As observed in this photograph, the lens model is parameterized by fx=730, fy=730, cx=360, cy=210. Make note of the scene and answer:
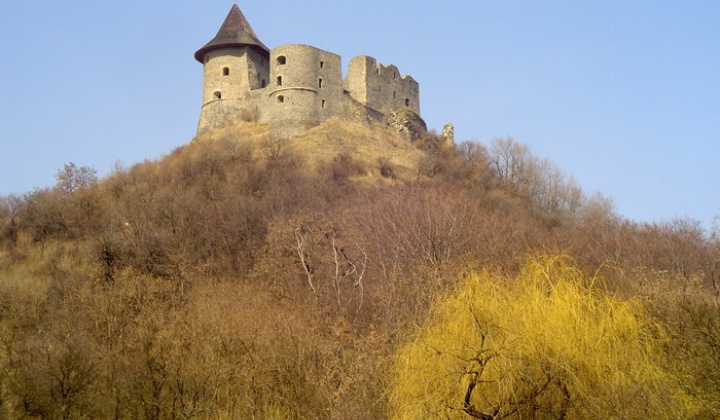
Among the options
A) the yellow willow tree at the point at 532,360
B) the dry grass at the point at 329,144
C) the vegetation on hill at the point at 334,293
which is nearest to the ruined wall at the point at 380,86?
the dry grass at the point at 329,144

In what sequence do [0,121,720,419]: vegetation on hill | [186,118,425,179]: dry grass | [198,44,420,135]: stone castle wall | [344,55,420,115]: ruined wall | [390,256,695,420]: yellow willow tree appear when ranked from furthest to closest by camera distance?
[344,55,420,115]: ruined wall → [198,44,420,135]: stone castle wall → [186,118,425,179]: dry grass → [0,121,720,419]: vegetation on hill → [390,256,695,420]: yellow willow tree

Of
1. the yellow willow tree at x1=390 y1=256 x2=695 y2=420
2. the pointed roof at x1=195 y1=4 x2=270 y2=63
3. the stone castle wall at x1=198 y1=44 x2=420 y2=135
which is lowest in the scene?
the yellow willow tree at x1=390 y1=256 x2=695 y2=420

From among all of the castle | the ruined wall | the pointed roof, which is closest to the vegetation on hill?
the castle

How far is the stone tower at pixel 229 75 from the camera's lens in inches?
1508

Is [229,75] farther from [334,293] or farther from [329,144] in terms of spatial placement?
[334,293]

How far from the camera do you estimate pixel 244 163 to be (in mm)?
34969

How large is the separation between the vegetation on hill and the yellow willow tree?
32 mm

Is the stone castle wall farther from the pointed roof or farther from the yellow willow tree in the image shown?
the yellow willow tree

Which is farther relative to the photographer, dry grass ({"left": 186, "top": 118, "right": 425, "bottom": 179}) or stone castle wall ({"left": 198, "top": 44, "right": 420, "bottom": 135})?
stone castle wall ({"left": 198, "top": 44, "right": 420, "bottom": 135})

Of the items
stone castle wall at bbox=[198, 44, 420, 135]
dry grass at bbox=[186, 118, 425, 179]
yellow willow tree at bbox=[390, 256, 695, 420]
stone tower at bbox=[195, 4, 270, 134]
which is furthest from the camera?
stone tower at bbox=[195, 4, 270, 134]

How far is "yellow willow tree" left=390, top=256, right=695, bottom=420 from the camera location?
10.1 meters

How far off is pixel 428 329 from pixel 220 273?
15.1m

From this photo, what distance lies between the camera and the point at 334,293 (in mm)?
20594

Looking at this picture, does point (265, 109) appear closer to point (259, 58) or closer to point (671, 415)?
point (259, 58)
